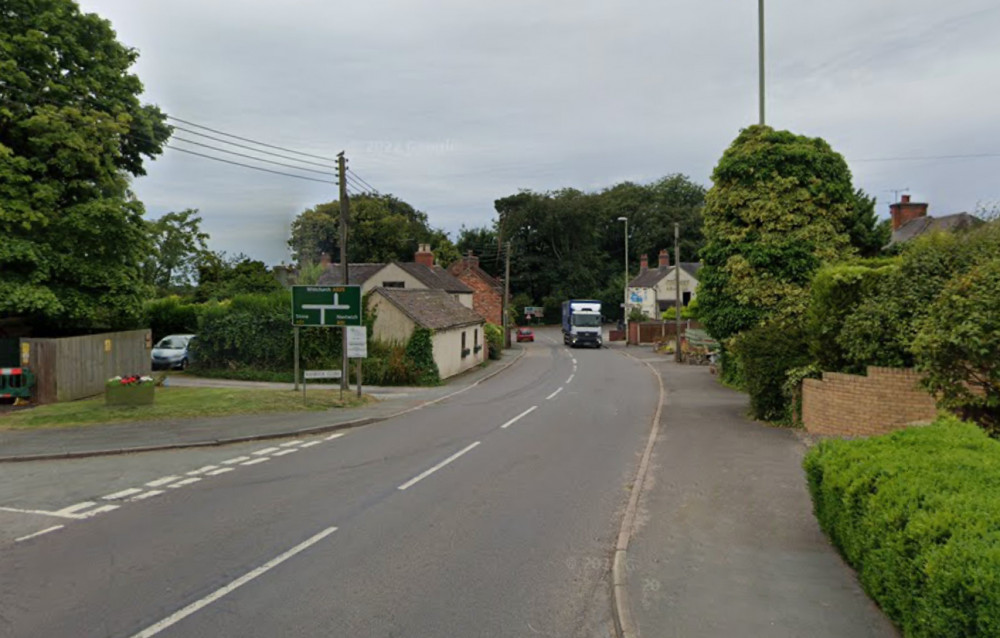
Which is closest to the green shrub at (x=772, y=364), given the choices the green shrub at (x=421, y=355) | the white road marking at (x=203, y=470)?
the white road marking at (x=203, y=470)

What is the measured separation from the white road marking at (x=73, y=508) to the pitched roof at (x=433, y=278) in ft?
124

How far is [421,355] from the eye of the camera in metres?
27.9

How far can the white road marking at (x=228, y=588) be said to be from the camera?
5521 mm

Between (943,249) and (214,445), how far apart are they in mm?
14433

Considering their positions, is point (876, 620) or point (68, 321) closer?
point (876, 620)

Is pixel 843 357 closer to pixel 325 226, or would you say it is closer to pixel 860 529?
pixel 860 529

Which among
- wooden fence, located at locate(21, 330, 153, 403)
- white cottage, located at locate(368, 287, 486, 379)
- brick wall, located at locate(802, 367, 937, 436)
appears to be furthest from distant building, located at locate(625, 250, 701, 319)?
brick wall, located at locate(802, 367, 937, 436)

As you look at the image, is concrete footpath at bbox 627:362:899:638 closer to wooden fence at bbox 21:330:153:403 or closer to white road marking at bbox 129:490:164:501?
white road marking at bbox 129:490:164:501

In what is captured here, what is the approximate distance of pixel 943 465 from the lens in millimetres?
5871

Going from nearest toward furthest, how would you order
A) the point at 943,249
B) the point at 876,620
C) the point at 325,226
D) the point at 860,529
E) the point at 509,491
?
1. the point at 876,620
2. the point at 860,529
3. the point at 509,491
4. the point at 943,249
5. the point at 325,226

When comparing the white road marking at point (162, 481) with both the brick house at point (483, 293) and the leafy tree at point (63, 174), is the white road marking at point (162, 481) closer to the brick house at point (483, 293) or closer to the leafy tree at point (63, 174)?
the leafy tree at point (63, 174)

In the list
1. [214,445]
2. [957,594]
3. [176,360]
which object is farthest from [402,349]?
[957,594]

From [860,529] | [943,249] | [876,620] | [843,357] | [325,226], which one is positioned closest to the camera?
[876,620]

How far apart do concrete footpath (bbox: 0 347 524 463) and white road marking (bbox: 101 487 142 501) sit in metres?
3.43
